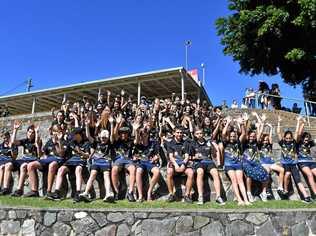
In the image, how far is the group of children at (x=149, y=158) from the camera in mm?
9195

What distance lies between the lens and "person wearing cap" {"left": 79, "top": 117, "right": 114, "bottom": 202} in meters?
8.98

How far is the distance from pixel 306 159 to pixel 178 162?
9.42 ft

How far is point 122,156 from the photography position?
9.59 m

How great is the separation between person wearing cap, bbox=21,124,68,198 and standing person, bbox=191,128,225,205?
2.88 meters

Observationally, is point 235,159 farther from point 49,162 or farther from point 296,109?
point 296,109

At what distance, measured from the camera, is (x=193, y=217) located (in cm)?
769

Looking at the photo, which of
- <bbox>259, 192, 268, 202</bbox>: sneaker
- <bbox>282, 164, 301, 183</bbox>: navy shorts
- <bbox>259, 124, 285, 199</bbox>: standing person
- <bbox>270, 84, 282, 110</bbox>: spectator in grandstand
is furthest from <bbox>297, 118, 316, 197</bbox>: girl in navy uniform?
<bbox>270, 84, 282, 110</bbox>: spectator in grandstand

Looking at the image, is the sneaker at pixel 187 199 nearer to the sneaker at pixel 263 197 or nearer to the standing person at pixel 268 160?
the sneaker at pixel 263 197

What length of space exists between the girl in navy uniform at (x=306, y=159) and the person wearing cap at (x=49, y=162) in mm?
5222

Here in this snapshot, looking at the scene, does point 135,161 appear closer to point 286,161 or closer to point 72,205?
point 72,205

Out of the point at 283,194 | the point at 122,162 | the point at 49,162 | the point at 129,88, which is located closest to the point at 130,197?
the point at 122,162

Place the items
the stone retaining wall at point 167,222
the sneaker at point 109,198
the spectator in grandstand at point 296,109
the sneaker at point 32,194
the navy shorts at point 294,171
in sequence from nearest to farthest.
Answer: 1. the stone retaining wall at point 167,222
2. the sneaker at point 109,198
3. the sneaker at point 32,194
4. the navy shorts at point 294,171
5. the spectator in grandstand at point 296,109

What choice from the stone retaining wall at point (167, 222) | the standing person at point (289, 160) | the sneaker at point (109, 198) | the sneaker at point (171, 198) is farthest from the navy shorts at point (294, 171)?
the sneaker at point (109, 198)

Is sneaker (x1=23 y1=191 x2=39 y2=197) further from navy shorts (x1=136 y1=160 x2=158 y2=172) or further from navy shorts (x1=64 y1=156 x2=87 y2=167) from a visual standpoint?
navy shorts (x1=136 y1=160 x2=158 y2=172)
